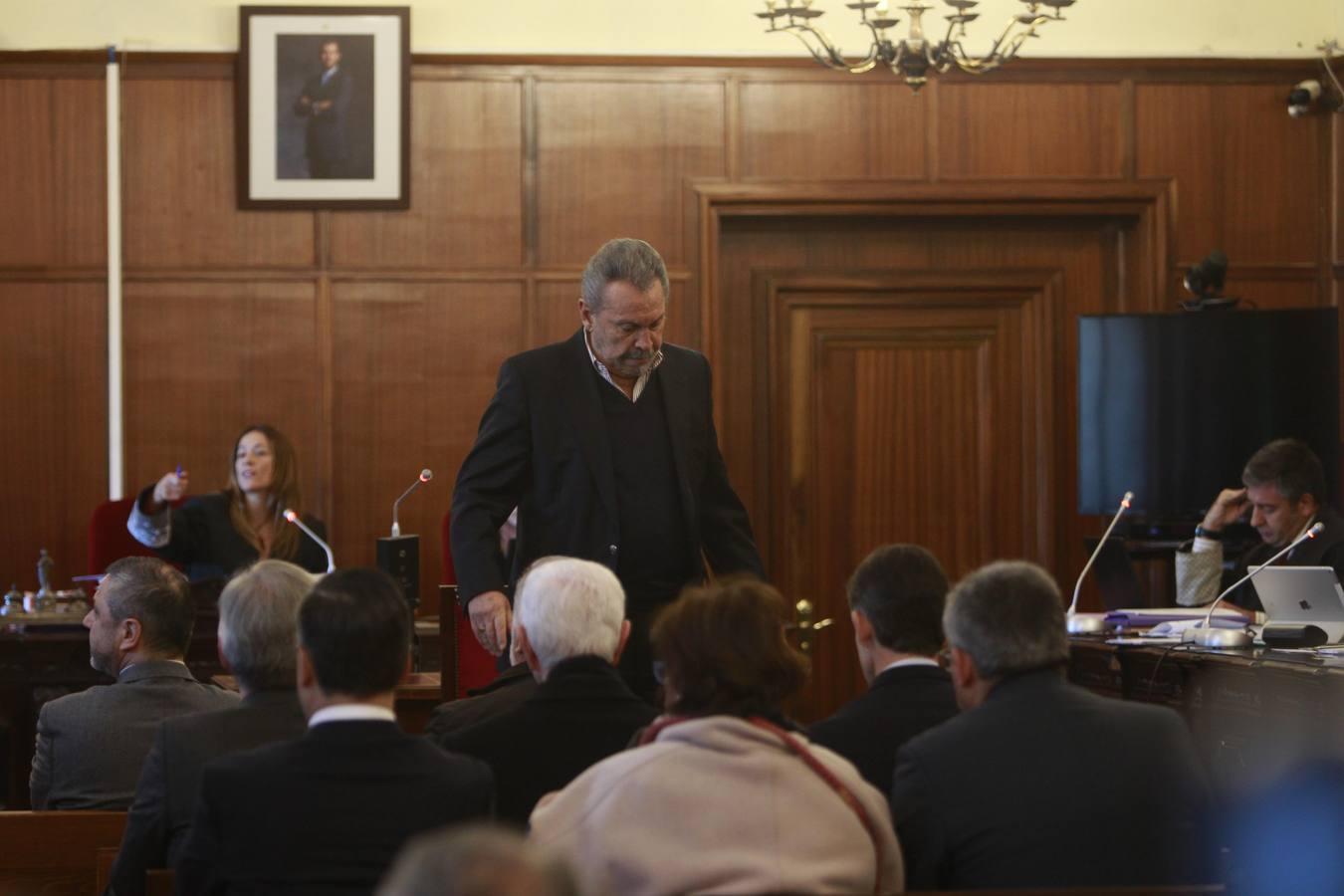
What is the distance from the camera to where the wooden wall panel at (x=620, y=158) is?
716 centimetres

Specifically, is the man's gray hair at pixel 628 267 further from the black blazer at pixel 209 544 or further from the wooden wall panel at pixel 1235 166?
the wooden wall panel at pixel 1235 166

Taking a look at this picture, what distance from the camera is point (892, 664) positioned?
9.53 ft

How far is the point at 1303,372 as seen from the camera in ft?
21.7

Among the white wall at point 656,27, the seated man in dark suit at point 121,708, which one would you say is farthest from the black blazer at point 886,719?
the white wall at point 656,27

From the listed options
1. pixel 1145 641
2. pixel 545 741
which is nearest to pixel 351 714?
pixel 545 741

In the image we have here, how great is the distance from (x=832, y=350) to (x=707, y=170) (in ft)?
3.11

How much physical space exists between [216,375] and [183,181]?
2.57 ft

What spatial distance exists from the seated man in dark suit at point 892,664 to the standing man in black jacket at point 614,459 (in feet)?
2.62

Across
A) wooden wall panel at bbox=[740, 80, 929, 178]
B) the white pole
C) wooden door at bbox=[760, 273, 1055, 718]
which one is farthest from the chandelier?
the white pole

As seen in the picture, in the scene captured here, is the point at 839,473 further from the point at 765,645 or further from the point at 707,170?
the point at 765,645

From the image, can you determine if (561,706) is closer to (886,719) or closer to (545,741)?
(545,741)

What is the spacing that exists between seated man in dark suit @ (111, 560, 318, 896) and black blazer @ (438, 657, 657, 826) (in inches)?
11.9

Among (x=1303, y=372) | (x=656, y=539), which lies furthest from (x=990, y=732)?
(x=1303, y=372)

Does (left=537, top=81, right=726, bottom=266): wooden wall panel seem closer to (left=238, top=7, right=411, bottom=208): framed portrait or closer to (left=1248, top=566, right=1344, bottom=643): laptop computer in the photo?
(left=238, top=7, right=411, bottom=208): framed portrait
